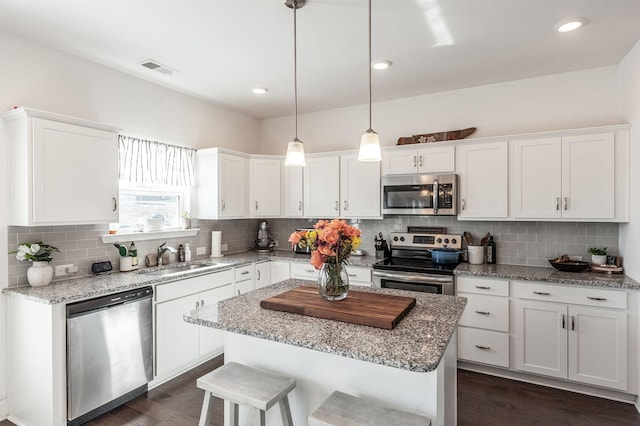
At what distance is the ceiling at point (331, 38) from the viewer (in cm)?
231

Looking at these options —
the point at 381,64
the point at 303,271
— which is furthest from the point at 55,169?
the point at 381,64

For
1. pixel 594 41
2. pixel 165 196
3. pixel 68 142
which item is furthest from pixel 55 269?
pixel 594 41

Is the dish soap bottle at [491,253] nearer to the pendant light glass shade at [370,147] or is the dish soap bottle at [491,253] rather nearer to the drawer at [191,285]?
the pendant light glass shade at [370,147]

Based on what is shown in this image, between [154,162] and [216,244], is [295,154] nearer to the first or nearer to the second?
[154,162]

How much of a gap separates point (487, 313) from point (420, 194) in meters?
1.32

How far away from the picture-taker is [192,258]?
406 cm

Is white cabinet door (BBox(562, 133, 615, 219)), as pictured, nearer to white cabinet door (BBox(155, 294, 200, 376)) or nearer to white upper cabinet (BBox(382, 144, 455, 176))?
white upper cabinet (BBox(382, 144, 455, 176))

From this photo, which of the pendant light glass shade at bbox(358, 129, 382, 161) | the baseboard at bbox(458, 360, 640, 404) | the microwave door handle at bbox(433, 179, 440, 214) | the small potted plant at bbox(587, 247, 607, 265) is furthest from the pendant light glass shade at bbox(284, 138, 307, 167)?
the small potted plant at bbox(587, 247, 607, 265)

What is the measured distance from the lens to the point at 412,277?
11.5 feet

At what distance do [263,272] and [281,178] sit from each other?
48.0 inches

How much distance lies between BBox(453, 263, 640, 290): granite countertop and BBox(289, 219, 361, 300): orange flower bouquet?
175 cm

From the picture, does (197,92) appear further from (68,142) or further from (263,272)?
(263,272)

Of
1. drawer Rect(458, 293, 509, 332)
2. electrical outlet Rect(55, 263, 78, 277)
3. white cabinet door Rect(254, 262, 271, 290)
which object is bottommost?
drawer Rect(458, 293, 509, 332)

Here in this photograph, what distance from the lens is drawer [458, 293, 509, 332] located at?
318cm
